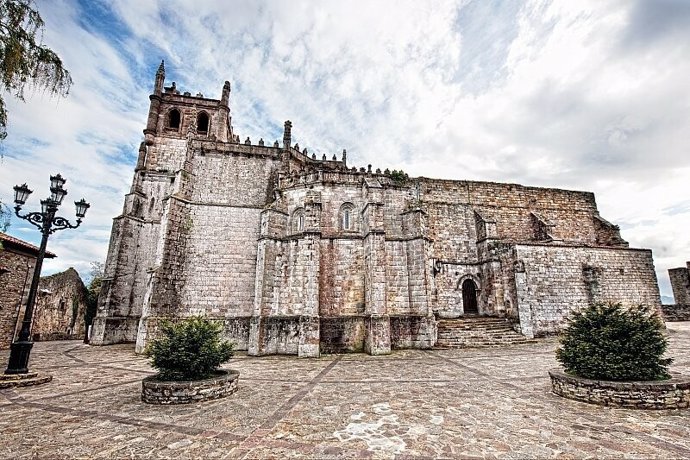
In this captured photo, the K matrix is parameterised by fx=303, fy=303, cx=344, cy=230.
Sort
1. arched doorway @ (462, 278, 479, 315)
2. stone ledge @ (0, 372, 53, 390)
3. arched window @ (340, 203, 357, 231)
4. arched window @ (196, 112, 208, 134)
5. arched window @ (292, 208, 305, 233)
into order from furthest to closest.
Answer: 1. arched window @ (196, 112, 208, 134)
2. arched doorway @ (462, 278, 479, 315)
3. arched window @ (340, 203, 357, 231)
4. arched window @ (292, 208, 305, 233)
5. stone ledge @ (0, 372, 53, 390)

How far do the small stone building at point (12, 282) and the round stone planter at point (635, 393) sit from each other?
878 inches

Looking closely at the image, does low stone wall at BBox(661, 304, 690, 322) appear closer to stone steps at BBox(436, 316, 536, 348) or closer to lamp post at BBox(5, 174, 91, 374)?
stone steps at BBox(436, 316, 536, 348)

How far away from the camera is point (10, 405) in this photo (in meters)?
6.48

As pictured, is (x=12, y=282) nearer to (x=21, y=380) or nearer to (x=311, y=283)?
(x=21, y=380)

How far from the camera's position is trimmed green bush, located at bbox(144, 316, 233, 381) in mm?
6785

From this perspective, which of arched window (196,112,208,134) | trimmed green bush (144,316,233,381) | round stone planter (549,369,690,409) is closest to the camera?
round stone planter (549,369,690,409)

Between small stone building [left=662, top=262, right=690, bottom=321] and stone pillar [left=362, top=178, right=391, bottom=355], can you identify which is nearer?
stone pillar [left=362, top=178, right=391, bottom=355]

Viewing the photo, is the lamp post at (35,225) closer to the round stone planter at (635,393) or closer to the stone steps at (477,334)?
the round stone planter at (635,393)

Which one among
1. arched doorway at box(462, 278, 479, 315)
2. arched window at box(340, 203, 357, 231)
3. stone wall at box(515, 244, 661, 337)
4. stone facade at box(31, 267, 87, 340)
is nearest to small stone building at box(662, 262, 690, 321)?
stone wall at box(515, 244, 661, 337)

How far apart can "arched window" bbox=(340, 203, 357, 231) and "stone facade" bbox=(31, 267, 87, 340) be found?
21.2 m

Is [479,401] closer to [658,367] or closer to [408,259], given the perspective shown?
[658,367]

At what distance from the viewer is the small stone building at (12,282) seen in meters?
14.7

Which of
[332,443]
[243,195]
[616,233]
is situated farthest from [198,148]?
[616,233]

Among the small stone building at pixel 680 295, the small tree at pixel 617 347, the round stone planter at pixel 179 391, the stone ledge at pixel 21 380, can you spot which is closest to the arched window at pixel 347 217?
the round stone planter at pixel 179 391
